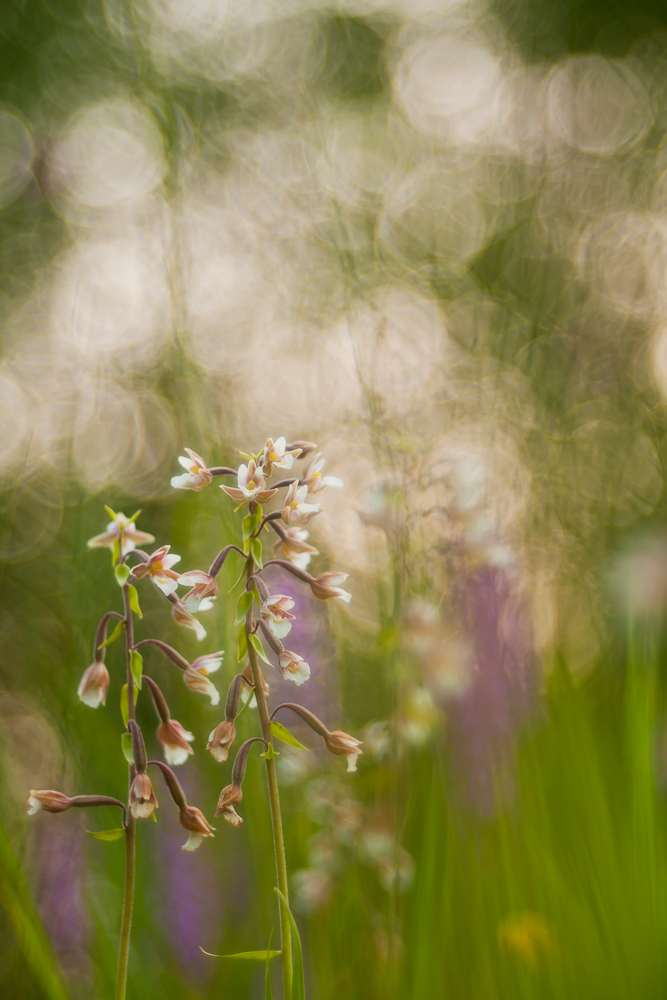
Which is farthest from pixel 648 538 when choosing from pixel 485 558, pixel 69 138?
pixel 69 138

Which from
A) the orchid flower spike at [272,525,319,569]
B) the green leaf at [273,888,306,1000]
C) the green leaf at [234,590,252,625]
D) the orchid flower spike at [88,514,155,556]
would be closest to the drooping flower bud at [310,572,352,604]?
the orchid flower spike at [272,525,319,569]

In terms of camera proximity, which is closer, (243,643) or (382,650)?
(243,643)

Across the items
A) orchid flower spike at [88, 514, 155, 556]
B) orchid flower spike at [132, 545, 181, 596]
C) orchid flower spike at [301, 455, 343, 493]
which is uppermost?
orchid flower spike at [301, 455, 343, 493]

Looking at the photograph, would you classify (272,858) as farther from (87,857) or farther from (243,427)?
(243,427)

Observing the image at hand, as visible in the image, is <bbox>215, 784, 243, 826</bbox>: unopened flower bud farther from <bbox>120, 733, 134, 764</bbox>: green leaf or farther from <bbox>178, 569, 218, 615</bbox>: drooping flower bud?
<bbox>178, 569, 218, 615</bbox>: drooping flower bud

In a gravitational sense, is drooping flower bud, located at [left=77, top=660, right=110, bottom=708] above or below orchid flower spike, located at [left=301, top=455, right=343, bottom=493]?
below

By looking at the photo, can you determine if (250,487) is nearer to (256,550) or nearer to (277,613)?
(256,550)

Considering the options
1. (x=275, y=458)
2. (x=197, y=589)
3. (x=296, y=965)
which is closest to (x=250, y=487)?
(x=275, y=458)

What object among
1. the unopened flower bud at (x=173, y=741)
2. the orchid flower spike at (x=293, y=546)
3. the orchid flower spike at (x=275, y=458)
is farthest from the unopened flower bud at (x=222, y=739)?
the orchid flower spike at (x=275, y=458)
